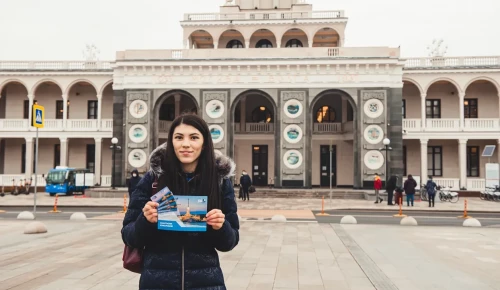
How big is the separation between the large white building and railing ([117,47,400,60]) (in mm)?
87

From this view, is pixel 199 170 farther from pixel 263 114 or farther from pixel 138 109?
pixel 263 114

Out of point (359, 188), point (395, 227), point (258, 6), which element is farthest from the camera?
point (258, 6)

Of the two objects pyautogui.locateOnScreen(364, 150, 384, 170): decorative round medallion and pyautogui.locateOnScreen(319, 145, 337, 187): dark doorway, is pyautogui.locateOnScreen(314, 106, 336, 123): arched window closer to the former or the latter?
pyautogui.locateOnScreen(319, 145, 337, 187): dark doorway

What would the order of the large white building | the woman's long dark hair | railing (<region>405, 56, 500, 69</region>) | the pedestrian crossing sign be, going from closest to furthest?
the woman's long dark hair, the pedestrian crossing sign, the large white building, railing (<region>405, 56, 500, 69</region>)

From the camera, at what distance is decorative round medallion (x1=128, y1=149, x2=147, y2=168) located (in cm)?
3366

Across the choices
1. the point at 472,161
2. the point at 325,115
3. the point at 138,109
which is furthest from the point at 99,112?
the point at 472,161

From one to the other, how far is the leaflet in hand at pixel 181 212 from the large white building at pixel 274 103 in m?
30.3

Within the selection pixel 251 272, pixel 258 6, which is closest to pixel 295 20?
pixel 258 6

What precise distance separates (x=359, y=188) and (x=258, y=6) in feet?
64.9

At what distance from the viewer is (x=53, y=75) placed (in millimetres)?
37219

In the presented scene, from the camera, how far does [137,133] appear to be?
33.9 m

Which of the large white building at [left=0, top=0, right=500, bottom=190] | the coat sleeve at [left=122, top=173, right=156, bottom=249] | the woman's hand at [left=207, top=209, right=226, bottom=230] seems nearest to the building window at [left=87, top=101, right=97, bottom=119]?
the large white building at [left=0, top=0, right=500, bottom=190]

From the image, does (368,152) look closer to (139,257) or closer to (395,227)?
(395,227)

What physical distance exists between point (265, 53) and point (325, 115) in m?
8.11
